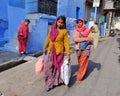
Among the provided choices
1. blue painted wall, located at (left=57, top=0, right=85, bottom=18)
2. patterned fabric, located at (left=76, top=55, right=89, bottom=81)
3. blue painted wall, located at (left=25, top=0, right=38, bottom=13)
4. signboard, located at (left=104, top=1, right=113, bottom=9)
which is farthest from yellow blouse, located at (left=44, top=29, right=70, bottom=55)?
signboard, located at (left=104, top=1, right=113, bottom=9)

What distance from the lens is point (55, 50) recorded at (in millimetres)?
4809

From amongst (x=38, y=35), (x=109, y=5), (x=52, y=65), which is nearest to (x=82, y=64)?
(x=52, y=65)

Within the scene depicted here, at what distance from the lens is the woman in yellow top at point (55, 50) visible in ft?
15.5

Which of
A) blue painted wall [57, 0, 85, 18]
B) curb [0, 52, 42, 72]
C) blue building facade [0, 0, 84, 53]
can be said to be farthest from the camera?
blue painted wall [57, 0, 85, 18]

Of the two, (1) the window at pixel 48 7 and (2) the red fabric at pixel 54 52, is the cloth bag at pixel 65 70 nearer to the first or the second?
(2) the red fabric at pixel 54 52

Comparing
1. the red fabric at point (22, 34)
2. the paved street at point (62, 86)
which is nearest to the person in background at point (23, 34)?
the red fabric at point (22, 34)

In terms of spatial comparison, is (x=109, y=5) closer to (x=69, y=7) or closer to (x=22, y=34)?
(x=69, y=7)

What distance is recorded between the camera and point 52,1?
13.4 meters

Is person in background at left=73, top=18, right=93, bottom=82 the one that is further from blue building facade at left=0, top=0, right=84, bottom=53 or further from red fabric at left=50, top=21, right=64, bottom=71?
blue building facade at left=0, top=0, right=84, bottom=53

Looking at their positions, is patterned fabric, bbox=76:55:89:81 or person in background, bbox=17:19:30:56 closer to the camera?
patterned fabric, bbox=76:55:89:81

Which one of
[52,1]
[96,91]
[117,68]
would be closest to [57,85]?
[96,91]

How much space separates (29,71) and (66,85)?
73.4 inches

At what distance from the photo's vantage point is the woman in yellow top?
4.73m

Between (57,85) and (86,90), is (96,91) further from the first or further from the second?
(57,85)
